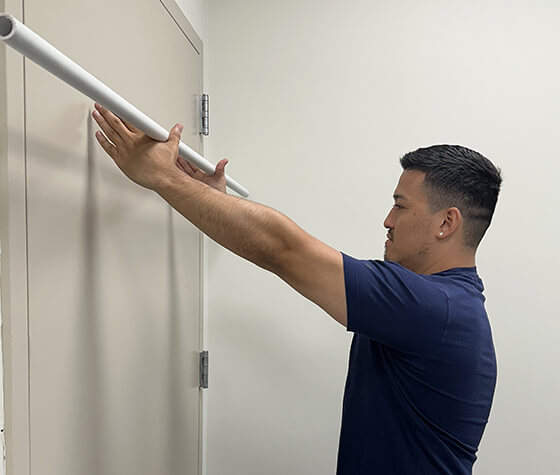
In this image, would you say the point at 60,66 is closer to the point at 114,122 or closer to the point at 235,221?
the point at 114,122

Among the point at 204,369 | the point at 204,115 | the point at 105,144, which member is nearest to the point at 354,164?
the point at 204,115

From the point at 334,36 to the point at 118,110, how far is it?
3.52 feet

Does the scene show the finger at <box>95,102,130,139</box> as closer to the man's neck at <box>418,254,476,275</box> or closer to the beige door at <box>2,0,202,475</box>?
the beige door at <box>2,0,202,475</box>

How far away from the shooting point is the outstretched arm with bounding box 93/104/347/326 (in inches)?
31.3

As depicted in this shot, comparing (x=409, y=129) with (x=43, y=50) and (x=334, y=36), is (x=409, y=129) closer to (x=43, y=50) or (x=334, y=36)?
(x=334, y=36)

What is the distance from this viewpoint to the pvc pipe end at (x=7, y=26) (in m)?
0.42

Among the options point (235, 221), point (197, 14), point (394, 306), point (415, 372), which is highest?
point (197, 14)

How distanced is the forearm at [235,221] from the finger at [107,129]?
97mm

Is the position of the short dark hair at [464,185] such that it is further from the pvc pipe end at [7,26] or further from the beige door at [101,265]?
the pvc pipe end at [7,26]

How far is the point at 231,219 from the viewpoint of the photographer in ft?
2.77

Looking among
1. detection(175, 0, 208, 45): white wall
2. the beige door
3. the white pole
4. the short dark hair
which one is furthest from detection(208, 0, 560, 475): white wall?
the white pole

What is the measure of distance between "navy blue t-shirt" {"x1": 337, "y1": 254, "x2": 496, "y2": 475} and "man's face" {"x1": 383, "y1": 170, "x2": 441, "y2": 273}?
0.25ft

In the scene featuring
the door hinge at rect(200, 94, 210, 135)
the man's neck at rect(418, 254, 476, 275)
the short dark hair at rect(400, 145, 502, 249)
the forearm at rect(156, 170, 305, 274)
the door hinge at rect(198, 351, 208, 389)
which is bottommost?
the door hinge at rect(198, 351, 208, 389)

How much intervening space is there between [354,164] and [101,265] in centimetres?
90
